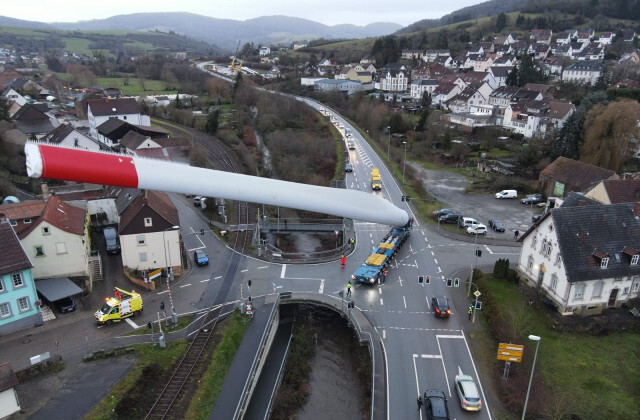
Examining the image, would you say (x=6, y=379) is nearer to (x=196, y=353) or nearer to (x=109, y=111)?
(x=196, y=353)

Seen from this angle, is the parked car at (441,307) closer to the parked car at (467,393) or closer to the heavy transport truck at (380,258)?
the heavy transport truck at (380,258)

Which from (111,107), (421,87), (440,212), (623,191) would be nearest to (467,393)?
(440,212)

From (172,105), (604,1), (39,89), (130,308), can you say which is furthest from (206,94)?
(604,1)

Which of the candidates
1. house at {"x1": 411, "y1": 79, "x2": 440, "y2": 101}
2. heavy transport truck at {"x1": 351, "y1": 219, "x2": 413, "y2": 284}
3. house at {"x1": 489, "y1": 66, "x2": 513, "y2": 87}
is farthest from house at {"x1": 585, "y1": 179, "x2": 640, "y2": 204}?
house at {"x1": 411, "y1": 79, "x2": 440, "y2": 101}

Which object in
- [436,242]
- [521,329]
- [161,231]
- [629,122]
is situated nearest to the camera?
[521,329]

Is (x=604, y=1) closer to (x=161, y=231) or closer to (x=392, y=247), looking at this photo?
(x=392, y=247)
